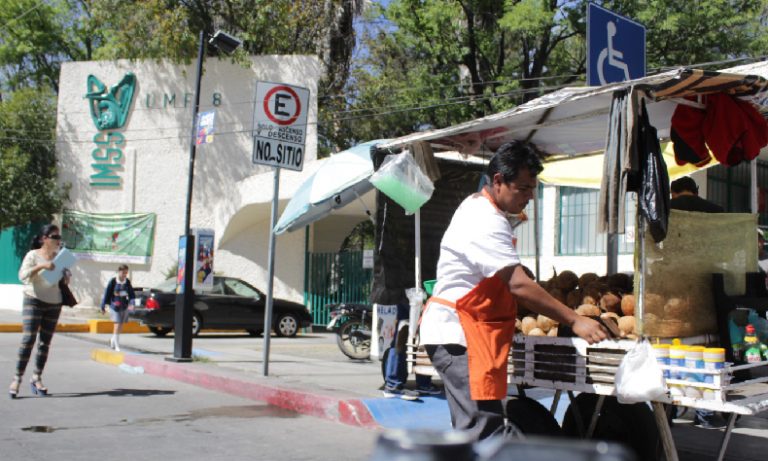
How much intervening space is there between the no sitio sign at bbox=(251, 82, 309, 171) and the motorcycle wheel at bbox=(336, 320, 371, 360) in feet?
14.4

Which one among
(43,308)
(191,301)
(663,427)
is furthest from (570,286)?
(191,301)

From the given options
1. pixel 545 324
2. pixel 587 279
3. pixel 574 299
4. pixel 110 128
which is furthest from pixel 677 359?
pixel 110 128

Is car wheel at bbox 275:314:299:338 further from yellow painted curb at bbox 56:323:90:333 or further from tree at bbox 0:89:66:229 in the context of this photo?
tree at bbox 0:89:66:229

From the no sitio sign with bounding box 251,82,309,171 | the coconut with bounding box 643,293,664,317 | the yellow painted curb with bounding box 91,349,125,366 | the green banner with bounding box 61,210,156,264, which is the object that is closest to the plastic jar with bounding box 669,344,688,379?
the coconut with bounding box 643,293,664,317

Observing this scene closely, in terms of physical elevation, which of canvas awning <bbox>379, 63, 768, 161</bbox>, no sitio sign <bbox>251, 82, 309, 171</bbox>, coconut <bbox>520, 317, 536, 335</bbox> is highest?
no sitio sign <bbox>251, 82, 309, 171</bbox>

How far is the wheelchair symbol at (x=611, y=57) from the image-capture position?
7609mm

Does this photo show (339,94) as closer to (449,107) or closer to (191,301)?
(449,107)

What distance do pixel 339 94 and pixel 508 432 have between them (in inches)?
994

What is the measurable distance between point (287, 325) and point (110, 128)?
8399mm

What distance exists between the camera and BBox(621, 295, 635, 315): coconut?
5.41 metres

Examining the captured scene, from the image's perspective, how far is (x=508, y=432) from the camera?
12.2 ft

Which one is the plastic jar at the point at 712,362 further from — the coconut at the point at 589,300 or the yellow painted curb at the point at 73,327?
the yellow painted curb at the point at 73,327

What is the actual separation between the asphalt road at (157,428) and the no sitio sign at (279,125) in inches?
114

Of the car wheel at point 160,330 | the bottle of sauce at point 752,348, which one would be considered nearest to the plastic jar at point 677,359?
the bottle of sauce at point 752,348
